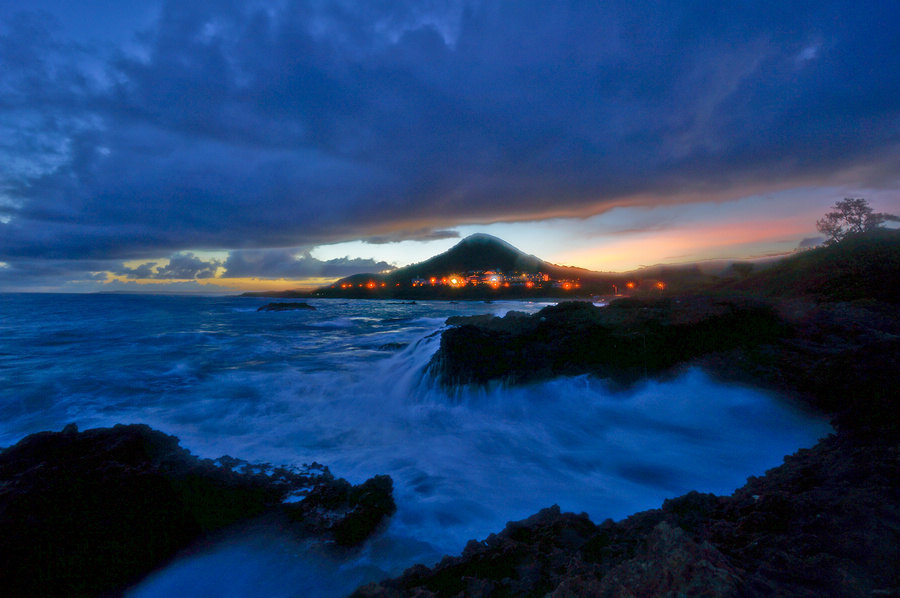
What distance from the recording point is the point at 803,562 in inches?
66.1

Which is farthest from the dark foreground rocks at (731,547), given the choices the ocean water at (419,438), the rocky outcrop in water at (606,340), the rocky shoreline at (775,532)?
the rocky outcrop in water at (606,340)

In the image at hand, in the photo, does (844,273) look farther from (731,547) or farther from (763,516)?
(731,547)

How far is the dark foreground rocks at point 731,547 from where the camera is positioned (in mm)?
1591

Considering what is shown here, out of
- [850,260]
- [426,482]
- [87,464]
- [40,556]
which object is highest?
[850,260]

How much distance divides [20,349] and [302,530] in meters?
21.4

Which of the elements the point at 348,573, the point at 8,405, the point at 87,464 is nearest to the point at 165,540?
the point at 87,464

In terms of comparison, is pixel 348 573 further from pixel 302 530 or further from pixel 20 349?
pixel 20 349

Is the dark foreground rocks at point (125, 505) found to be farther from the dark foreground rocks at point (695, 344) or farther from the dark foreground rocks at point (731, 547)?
the dark foreground rocks at point (695, 344)

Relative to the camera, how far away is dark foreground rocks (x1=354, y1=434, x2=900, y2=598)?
5.22 feet

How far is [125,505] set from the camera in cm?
369

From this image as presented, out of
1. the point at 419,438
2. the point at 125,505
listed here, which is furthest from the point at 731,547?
the point at 125,505

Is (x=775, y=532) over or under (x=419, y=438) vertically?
over

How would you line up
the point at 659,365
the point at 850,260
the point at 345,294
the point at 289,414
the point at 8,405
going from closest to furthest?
the point at 659,365 < the point at 289,414 < the point at 8,405 < the point at 850,260 < the point at 345,294

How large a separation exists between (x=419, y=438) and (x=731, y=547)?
197 inches
